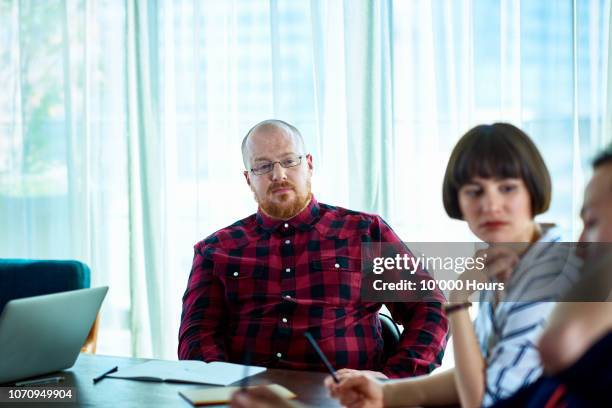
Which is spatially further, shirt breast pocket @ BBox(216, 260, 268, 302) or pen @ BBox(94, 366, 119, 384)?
shirt breast pocket @ BBox(216, 260, 268, 302)

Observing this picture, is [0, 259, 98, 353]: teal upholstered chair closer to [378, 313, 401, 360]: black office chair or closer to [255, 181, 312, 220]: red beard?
[255, 181, 312, 220]: red beard

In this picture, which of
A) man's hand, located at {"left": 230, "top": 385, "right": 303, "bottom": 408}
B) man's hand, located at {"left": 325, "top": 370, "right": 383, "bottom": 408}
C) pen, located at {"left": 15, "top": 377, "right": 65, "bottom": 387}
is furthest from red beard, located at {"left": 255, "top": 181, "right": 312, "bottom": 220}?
man's hand, located at {"left": 230, "top": 385, "right": 303, "bottom": 408}

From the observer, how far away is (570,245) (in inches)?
37.5

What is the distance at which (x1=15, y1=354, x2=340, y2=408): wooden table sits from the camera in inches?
57.5

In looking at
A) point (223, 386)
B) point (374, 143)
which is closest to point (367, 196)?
point (374, 143)

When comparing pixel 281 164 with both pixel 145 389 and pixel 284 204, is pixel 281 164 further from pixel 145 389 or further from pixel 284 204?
pixel 145 389

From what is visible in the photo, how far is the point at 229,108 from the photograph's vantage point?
3246 mm

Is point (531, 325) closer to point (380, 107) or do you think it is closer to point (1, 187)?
point (380, 107)

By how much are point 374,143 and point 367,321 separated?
1.05 meters

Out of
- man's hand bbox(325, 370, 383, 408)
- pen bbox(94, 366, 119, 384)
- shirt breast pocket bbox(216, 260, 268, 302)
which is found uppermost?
shirt breast pocket bbox(216, 260, 268, 302)

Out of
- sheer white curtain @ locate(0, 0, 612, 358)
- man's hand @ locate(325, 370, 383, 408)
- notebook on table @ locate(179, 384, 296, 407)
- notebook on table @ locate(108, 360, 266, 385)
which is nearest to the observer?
man's hand @ locate(325, 370, 383, 408)

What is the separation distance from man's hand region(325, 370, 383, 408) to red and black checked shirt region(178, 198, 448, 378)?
72cm

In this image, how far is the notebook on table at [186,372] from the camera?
162 cm

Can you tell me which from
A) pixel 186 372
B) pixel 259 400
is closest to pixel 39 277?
pixel 186 372
